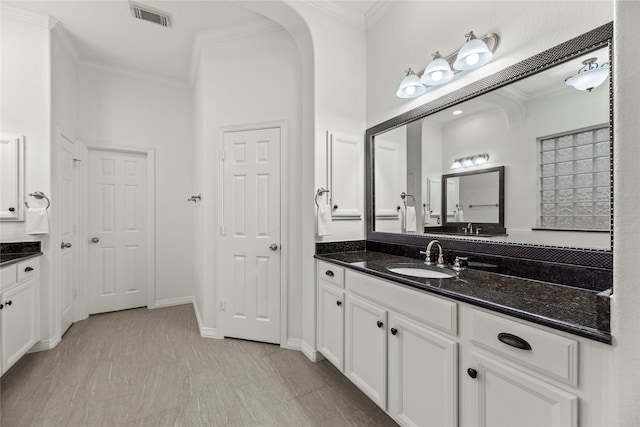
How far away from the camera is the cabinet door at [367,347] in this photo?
1.63 meters

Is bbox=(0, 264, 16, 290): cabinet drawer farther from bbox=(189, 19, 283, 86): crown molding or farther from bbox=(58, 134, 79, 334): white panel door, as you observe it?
bbox=(189, 19, 283, 86): crown molding

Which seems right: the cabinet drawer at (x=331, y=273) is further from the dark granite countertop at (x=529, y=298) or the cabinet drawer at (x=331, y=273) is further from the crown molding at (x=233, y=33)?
the crown molding at (x=233, y=33)

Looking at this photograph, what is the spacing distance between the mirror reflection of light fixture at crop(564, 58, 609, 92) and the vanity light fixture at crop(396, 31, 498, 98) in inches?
17.9

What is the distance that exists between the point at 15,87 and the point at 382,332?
3581 millimetres

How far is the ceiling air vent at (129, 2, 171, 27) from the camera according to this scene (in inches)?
102

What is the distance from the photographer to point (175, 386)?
2.08 meters

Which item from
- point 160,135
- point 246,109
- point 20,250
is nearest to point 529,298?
point 246,109

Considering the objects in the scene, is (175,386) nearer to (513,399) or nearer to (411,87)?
(513,399)

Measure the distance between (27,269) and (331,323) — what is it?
2.45m

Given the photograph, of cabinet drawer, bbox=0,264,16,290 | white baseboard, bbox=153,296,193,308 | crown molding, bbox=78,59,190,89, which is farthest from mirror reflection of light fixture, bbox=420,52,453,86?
white baseboard, bbox=153,296,193,308

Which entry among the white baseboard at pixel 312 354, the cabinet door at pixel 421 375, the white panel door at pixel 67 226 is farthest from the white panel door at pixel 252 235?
the white panel door at pixel 67 226

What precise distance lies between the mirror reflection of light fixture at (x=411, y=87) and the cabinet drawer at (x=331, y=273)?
1358mm

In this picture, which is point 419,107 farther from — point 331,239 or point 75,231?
point 75,231

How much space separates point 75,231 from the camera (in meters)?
3.26
